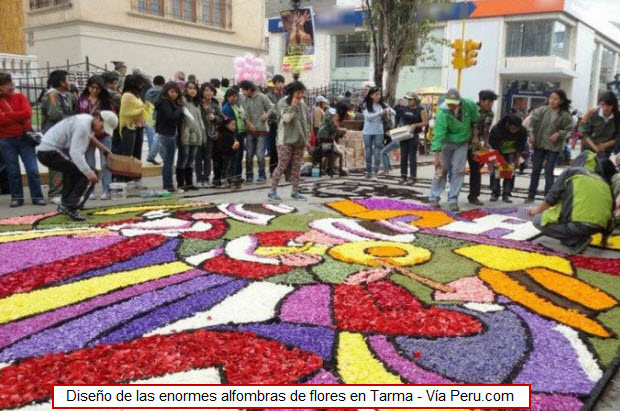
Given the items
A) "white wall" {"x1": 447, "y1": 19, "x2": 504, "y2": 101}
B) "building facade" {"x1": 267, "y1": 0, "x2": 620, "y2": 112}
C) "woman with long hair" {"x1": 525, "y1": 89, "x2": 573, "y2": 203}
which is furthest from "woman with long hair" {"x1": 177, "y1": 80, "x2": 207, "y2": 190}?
"white wall" {"x1": 447, "y1": 19, "x2": 504, "y2": 101}

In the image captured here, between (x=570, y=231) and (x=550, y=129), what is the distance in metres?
3.10

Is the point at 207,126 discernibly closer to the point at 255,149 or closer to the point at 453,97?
the point at 255,149

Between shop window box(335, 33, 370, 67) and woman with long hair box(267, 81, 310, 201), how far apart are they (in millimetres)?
27494

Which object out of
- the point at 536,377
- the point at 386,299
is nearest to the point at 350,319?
the point at 386,299

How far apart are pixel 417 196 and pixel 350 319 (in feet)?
18.4

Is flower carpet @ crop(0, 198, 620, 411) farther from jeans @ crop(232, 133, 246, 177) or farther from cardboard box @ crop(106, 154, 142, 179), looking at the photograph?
jeans @ crop(232, 133, 246, 177)

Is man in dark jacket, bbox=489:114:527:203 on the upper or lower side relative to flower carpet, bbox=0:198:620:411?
upper

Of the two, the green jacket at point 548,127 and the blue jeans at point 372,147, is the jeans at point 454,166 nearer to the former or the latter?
the green jacket at point 548,127

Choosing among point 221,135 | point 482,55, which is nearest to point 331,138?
point 221,135

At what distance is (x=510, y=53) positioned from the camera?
30109 mm

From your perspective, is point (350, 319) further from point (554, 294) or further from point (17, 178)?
point (17, 178)

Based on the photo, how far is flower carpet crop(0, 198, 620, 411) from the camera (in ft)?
9.45

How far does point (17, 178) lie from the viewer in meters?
7.26

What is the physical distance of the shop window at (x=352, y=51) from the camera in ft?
114
